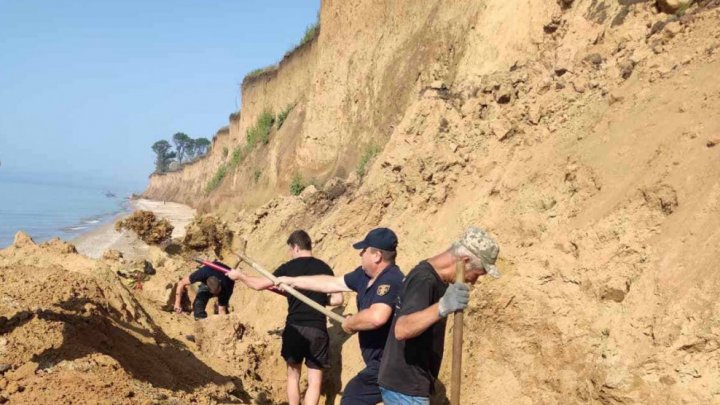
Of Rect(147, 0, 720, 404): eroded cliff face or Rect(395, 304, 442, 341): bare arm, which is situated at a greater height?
Rect(147, 0, 720, 404): eroded cliff face

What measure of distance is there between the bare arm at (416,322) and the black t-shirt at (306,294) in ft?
6.98

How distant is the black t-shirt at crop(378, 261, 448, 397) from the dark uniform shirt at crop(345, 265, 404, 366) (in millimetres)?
246

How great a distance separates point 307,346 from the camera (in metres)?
5.38

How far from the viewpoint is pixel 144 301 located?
815 cm

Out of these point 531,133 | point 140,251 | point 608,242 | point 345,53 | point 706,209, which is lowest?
point 140,251

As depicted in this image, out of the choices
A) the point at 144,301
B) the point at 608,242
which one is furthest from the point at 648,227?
the point at 144,301

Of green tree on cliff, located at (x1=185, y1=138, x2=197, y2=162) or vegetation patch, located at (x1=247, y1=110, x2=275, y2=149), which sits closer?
vegetation patch, located at (x1=247, y1=110, x2=275, y2=149)

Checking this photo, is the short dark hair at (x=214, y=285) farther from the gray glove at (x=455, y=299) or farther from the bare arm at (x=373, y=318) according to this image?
the gray glove at (x=455, y=299)

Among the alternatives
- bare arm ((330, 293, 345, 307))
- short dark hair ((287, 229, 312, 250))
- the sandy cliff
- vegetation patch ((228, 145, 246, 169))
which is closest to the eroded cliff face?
the sandy cliff

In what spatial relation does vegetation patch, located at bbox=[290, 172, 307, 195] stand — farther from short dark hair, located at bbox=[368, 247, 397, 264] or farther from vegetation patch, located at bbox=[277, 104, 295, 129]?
short dark hair, located at bbox=[368, 247, 397, 264]

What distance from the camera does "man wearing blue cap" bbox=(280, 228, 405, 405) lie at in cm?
372

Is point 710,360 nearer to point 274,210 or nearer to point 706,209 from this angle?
point 706,209

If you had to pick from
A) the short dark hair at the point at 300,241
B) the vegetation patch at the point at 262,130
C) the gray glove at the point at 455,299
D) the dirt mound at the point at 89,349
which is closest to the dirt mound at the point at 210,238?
the dirt mound at the point at 89,349

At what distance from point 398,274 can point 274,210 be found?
1059cm
